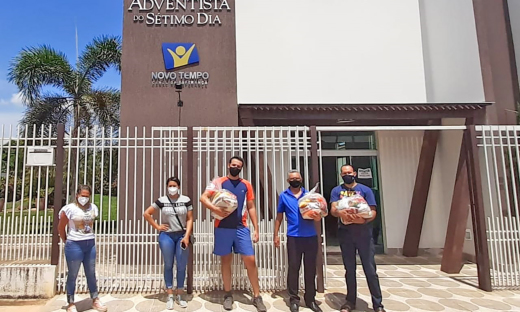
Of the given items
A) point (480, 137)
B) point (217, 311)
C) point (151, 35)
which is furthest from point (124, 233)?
point (480, 137)

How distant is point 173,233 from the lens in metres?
4.01

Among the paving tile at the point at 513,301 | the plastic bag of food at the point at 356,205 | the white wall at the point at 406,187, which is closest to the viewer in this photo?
the plastic bag of food at the point at 356,205

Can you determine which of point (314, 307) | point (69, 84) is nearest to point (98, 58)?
point (69, 84)

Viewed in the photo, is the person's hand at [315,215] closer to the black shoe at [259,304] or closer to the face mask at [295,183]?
the face mask at [295,183]

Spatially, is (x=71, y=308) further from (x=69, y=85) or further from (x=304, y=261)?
(x=69, y=85)

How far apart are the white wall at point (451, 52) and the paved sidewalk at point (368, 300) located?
3460mm

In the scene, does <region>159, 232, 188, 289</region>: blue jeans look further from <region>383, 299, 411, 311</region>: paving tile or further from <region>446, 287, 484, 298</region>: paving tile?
<region>446, 287, 484, 298</region>: paving tile

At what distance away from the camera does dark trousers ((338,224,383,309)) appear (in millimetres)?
3783

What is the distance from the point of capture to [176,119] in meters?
6.40

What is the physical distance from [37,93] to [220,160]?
23.3ft

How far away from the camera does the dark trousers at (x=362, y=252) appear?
3.78 m

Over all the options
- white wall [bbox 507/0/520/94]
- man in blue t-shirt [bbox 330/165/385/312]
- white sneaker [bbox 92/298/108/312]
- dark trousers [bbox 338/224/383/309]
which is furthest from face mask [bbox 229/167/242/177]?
white wall [bbox 507/0/520/94]

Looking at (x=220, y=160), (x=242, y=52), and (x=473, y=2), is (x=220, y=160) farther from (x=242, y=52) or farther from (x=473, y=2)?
(x=473, y=2)

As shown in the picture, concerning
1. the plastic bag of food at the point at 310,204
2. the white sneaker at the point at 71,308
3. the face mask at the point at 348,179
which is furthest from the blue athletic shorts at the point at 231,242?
the white sneaker at the point at 71,308
